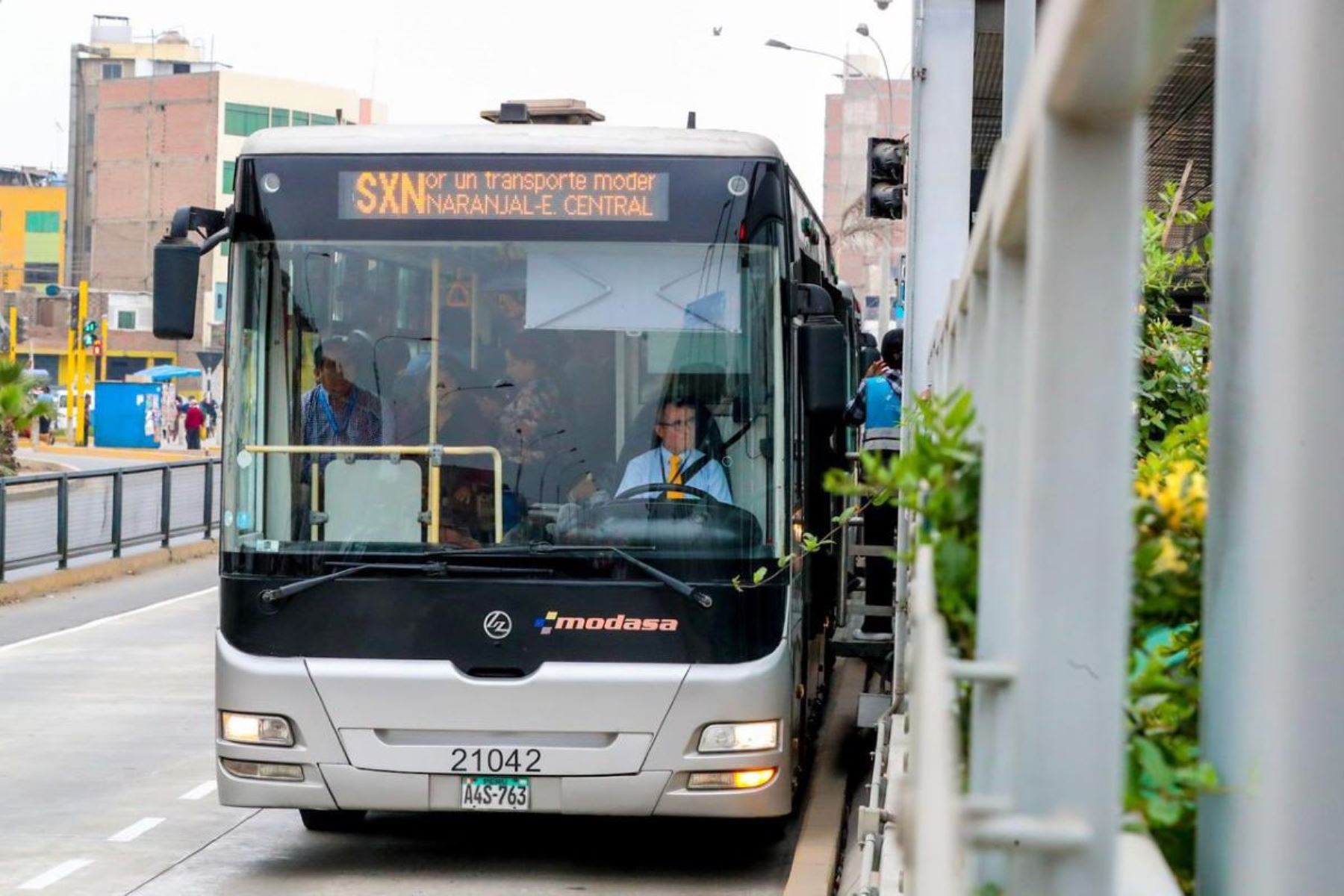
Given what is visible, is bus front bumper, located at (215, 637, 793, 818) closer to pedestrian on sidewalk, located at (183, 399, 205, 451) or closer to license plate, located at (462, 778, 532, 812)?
license plate, located at (462, 778, 532, 812)

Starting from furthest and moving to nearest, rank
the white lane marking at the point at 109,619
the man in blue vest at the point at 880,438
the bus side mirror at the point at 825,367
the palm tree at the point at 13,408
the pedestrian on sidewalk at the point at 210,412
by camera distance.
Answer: the pedestrian on sidewalk at the point at 210,412 < the palm tree at the point at 13,408 < the white lane marking at the point at 109,619 < the man in blue vest at the point at 880,438 < the bus side mirror at the point at 825,367

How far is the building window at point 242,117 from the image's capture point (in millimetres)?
95375

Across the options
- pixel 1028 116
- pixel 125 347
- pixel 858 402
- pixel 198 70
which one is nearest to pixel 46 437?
pixel 125 347

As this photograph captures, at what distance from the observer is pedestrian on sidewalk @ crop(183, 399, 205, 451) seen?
58750mm

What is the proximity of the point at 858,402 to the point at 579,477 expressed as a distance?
404 cm

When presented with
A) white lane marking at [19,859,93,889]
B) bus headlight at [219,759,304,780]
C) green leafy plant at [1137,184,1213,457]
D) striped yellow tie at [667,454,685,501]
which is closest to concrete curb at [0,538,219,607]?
white lane marking at [19,859,93,889]

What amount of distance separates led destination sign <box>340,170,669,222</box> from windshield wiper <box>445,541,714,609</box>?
137cm

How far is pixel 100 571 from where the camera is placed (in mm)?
23016

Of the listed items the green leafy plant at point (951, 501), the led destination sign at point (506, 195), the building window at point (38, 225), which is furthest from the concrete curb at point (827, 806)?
the building window at point (38, 225)

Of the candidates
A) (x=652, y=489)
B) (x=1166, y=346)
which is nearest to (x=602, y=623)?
(x=652, y=489)

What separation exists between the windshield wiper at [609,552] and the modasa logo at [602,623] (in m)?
0.14

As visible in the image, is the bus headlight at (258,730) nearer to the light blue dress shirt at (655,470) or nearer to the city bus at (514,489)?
the city bus at (514,489)

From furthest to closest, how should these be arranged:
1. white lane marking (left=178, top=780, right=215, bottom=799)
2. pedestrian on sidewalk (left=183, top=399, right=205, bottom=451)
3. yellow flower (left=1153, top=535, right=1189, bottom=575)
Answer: pedestrian on sidewalk (left=183, top=399, right=205, bottom=451), white lane marking (left=178, top=780, right=215, bottom=799), yellow flower (left=1153, top=535, right=1189, bottom=575)

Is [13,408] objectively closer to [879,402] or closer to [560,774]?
[879,402]
